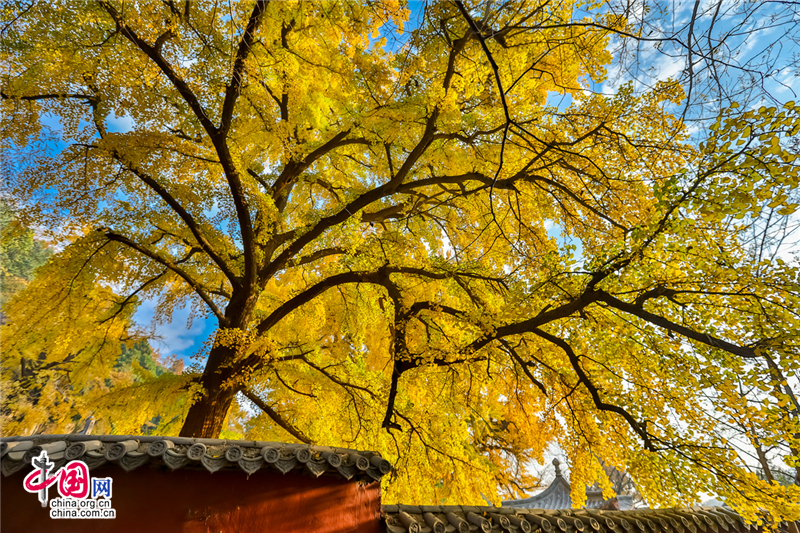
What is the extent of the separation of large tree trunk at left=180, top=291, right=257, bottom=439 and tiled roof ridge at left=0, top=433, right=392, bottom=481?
2.88 meters

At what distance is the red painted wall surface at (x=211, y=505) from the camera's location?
8.04 feet

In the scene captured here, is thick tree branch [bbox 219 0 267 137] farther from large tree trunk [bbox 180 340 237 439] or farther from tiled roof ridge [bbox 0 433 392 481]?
tiled roof ridge [bbox 0 433 392 481]

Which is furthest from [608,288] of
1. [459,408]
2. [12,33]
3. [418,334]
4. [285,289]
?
[12,33]

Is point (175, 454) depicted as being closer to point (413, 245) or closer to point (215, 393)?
point (215, 393)

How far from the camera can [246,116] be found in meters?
7.11

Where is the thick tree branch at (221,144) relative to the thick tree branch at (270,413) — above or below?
above

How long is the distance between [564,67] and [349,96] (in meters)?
4.15

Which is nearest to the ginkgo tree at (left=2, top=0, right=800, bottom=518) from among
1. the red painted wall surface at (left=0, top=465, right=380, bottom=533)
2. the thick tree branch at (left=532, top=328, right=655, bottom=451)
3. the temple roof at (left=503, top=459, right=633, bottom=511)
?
the thick tree branch at (left=532, top=328, right=655, bottom=451)

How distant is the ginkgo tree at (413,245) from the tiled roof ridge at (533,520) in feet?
1.73

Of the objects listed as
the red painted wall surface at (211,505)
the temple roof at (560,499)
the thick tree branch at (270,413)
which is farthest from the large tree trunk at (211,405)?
the temple roof at (560,499)

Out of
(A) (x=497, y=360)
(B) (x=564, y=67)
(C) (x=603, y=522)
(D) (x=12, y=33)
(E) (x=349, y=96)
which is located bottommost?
(C) (x=603, y=522)

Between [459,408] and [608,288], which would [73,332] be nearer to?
[459,408]

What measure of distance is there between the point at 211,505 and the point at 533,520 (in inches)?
116

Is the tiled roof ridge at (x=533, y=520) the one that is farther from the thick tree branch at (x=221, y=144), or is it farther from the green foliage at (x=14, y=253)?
the green foliage at (x=14, y=253)
